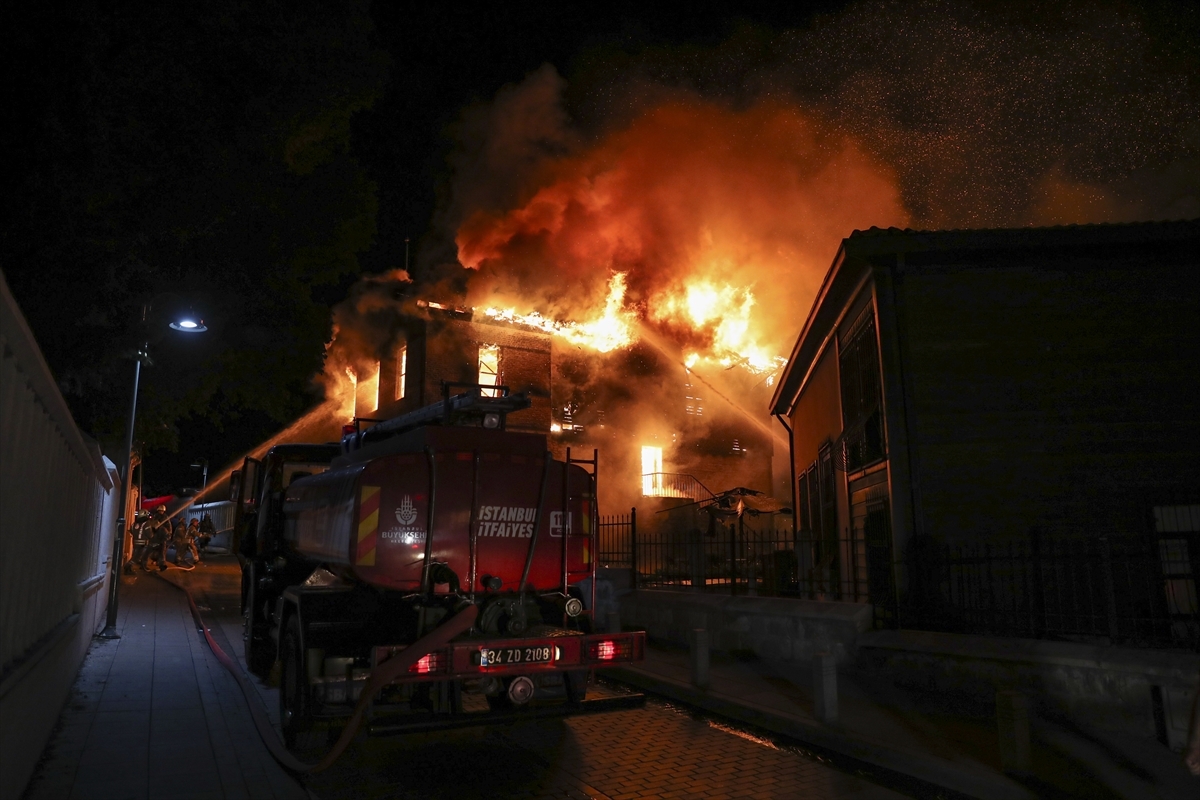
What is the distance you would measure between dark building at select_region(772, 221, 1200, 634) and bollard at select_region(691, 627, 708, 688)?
2462 millimetres

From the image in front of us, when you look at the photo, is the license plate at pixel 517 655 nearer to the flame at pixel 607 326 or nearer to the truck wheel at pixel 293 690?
the truck wheel at pixel 293 690

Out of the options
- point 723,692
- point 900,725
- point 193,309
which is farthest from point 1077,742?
point 193,309

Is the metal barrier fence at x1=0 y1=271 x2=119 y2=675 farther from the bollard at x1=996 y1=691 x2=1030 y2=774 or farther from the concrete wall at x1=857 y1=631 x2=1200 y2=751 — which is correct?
the concrete wall at x1=857 y1=631 x2=1200 y2=751

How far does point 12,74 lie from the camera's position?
32.6 ft

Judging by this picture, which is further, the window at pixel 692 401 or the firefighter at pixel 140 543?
the window at pixel 692 401

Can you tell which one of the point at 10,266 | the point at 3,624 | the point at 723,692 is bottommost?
the point at 723,692

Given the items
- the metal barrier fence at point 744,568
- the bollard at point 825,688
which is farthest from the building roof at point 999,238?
the bollard at point 825,688

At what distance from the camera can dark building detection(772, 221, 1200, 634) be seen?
9664 millimetres

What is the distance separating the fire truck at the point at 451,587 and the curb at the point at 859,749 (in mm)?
1796

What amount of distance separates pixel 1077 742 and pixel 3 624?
776 cm

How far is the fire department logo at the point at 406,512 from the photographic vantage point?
5742 mm

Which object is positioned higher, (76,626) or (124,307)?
(124,307)

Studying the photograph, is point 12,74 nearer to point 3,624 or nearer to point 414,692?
point 3,624

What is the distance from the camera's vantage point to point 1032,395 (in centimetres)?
Result: 1008
